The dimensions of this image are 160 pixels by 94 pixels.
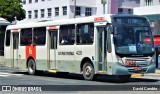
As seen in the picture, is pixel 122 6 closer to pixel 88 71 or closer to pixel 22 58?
pixel 22 58

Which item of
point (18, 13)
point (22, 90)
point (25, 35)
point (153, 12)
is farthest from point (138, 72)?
point (18, 13)

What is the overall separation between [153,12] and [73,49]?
28666 millimetres

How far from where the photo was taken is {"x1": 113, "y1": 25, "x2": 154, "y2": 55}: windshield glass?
769 inches

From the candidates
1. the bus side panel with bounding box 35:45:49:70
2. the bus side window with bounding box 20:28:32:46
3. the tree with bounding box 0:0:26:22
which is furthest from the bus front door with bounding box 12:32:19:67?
the tree with bounding box 0:0:26:22

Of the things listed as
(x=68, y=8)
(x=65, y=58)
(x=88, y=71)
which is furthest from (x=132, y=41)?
(x=68, y=8)

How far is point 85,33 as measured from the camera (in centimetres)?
2114

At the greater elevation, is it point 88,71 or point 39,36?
point 39,36

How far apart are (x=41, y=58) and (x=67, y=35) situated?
9.69 feet

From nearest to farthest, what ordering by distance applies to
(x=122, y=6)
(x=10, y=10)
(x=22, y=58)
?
(x=22, y=58), (x=10, y=10), (x=122, y=6)

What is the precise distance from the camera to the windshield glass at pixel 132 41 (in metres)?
19.5

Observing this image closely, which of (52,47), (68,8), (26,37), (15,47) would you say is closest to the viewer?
(52,47)

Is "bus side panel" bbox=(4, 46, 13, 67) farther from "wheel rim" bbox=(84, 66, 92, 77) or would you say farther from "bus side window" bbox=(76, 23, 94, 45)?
"wheel rim" bbox=(84, 66, 92, 77)

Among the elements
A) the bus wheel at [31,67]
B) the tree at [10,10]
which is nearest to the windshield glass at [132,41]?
the bus wheel at [31,67]

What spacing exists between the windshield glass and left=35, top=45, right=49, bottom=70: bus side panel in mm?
5748
